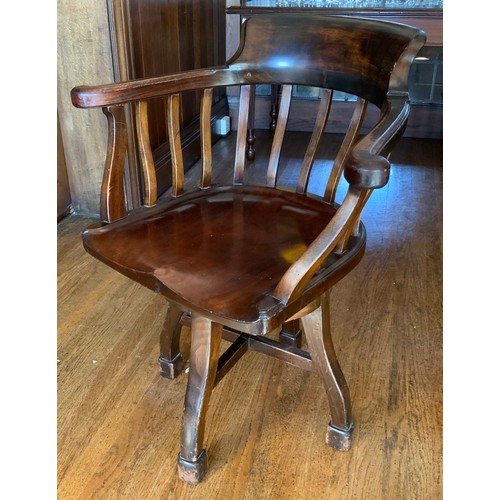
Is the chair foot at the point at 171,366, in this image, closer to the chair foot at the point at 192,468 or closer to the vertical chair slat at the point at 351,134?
the chair foot at the point at 192,468

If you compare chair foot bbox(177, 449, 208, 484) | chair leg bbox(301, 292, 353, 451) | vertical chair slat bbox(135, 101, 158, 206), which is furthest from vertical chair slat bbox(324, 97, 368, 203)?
chair foot bbox(177, 449, 208, 484)

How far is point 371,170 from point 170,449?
0.76 metres

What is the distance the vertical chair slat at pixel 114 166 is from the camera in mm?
1001

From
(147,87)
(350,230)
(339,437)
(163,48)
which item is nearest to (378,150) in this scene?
(350,230)

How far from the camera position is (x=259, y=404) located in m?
1.26

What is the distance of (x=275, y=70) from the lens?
47.4 inches

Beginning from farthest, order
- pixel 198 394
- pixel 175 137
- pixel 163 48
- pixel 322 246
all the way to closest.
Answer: pixel 163 48, pixel 175 137, pixel 198 394, pixel 322 246

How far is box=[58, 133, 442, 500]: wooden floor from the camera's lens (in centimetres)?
107

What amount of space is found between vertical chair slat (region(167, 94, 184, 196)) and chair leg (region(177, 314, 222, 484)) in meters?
0.35

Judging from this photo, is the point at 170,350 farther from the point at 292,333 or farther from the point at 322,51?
the point at 322,51

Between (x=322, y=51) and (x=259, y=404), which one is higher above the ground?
(x=322, y=51)

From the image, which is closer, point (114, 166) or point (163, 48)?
point (114, 166)

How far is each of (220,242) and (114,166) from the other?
0.25 metres
